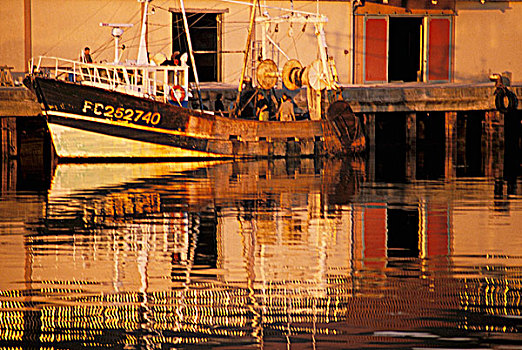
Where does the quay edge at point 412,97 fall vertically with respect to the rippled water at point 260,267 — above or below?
above

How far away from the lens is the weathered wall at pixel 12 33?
27.2 meters

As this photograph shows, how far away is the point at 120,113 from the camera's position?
23766 mm

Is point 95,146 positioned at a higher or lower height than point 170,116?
lower

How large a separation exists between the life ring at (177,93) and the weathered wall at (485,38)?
8.99 m

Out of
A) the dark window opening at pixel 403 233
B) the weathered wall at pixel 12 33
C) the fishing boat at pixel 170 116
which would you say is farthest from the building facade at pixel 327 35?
the dark window opening at pixel 403 233

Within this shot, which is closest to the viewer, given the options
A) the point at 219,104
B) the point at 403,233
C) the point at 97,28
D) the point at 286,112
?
the point at 403,233

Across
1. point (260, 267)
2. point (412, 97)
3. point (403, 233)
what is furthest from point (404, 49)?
point (260, 267)

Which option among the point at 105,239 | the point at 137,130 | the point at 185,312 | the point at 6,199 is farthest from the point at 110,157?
the point at 185,312

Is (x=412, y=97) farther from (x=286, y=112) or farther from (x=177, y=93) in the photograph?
(x=177, y=93)

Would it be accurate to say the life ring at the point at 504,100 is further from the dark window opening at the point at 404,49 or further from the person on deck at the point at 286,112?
the person on deck at the point at 286,112

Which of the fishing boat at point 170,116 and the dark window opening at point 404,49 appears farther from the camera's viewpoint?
the dark window opening at point 404,49

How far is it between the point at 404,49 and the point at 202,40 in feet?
19.7

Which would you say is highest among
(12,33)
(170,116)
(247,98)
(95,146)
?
(12,33)

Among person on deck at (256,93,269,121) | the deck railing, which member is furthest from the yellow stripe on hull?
person on deck at (256,93,269,121)
